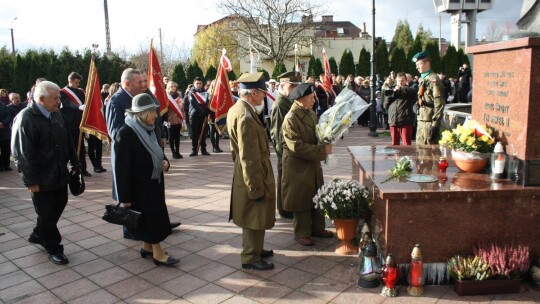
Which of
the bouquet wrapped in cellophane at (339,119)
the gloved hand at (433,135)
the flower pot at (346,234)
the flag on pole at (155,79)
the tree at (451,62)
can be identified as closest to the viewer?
the flower pot at (346,234)

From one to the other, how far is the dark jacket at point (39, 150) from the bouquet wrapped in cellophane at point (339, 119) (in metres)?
2.85

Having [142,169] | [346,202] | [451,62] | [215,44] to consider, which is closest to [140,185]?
[142,169]

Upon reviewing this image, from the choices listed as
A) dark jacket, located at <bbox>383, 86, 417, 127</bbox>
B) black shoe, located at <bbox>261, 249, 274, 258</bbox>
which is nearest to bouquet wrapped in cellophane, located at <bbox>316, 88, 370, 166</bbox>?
black shoe, located at <bbox>261, 249, 274, 258</bbox>

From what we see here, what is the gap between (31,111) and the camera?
486 centimetres

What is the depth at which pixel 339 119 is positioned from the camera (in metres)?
5.27

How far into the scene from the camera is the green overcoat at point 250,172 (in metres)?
4.33

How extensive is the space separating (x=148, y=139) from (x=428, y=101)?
177 inches

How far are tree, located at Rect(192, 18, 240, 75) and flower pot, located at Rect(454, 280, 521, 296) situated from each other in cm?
3600

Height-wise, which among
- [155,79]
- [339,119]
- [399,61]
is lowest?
[339,119]

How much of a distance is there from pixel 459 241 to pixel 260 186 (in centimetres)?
186

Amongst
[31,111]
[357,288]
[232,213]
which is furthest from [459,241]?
[31,111]

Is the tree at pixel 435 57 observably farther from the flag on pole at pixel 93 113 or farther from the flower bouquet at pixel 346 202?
the flower bouquet at pixel 346 202

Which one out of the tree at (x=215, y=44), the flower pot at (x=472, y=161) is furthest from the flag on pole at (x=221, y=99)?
the tree at (x=215, y=44)

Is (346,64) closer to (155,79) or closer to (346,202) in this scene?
(155,79)
